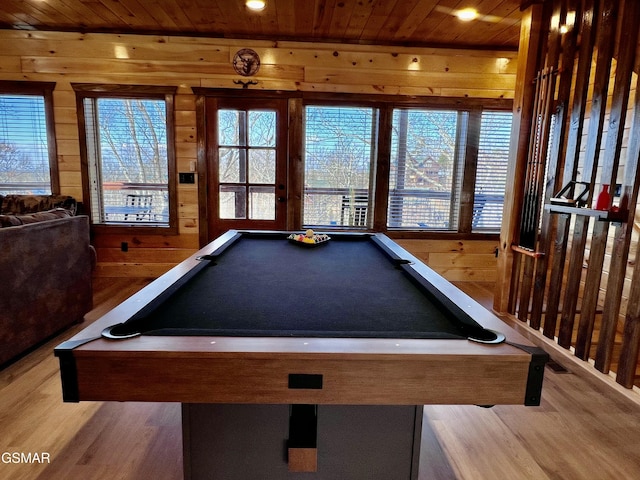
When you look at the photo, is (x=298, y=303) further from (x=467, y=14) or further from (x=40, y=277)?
(x=467, y=14)

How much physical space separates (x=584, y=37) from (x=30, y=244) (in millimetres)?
3876

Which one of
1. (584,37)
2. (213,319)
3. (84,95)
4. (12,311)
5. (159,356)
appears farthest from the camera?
(84,95)

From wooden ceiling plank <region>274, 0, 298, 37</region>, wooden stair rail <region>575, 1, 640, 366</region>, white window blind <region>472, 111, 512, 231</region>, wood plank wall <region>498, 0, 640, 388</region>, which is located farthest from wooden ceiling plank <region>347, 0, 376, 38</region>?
wooden stair rail <region>575, 1, 640, 366</region>

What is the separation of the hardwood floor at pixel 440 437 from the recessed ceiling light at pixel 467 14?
9.83 feet

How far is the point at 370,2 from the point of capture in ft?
10.8

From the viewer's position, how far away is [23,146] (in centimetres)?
420

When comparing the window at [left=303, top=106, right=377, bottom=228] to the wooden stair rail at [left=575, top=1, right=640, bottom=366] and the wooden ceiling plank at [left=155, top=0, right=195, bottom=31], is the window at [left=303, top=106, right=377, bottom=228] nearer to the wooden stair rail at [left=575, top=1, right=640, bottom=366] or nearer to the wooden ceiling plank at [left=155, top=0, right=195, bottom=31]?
the wooden ceiling plank at [left=155, top=0, right=195, bottom=31]

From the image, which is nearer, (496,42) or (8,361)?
(8,361)

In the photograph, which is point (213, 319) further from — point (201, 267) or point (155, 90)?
point (155, 90)

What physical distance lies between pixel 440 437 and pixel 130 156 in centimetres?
A: 400

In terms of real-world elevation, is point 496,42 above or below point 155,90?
above

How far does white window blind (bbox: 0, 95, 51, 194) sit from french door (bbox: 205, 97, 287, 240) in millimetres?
1760

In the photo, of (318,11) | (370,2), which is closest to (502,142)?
(370,2)

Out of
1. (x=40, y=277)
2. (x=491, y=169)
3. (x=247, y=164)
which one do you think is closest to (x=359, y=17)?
(x=247, y=164)
